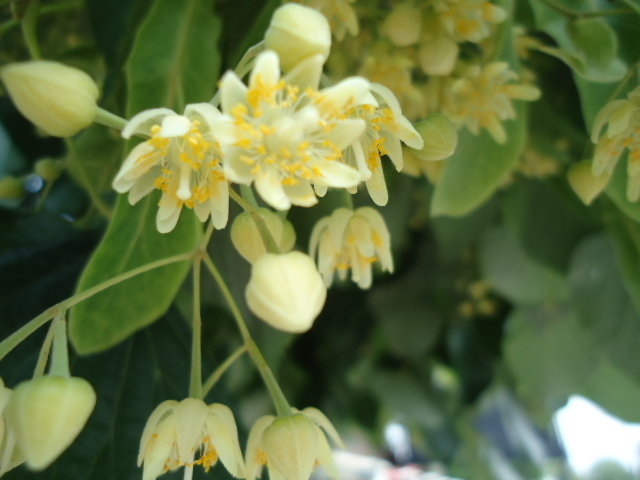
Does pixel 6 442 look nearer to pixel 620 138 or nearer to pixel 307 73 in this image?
pixel 307 73

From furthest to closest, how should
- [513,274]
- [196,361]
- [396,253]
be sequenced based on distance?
1. [396,253]
2. [513,274]
3. [196,361]

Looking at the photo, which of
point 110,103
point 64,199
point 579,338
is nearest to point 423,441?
point 579,338

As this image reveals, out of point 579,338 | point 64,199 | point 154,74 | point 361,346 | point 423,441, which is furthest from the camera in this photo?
point 423,441

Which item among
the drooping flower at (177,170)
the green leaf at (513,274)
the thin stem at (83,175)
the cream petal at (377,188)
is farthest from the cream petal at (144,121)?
the green leaf at (513,274)

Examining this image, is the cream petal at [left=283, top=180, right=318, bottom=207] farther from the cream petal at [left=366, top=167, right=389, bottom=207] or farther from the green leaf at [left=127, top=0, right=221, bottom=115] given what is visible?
the green leaf at [left=127, top=0, right=221, bottom=115]

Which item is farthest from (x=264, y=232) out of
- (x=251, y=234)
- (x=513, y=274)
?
(x=513, y=274)

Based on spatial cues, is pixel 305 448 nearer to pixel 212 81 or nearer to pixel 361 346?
pixel 212 81

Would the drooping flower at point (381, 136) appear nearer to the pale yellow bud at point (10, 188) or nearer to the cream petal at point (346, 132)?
the cream petal at point (346, 132)
